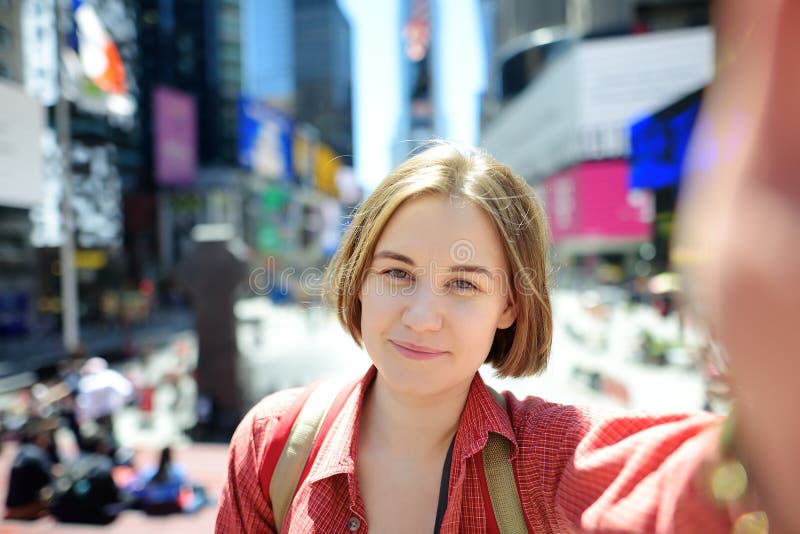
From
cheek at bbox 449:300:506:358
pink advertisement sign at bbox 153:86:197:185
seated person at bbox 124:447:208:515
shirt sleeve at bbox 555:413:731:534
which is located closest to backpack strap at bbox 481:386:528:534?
shirt sleeve at bbox 555:413:731:534

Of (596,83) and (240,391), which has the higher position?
(596,83)

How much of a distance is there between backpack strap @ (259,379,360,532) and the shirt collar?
33mm

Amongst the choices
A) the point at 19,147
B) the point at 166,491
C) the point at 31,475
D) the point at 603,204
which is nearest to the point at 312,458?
the point at 166,491

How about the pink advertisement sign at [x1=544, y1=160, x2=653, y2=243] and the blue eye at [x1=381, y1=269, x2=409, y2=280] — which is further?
the pink advertisement sign at [x1=544, y1=160, x2=653, y2=243]

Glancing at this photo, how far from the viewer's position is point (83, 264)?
26781mm

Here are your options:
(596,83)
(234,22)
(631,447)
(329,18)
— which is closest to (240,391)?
(631,447)

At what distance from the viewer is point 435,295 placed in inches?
52.6

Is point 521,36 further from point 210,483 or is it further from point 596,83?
point 210,483

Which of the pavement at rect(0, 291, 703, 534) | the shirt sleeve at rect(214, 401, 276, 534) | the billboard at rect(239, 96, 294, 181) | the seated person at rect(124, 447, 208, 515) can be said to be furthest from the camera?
the billboard at rect(239, 96, 294, 181)

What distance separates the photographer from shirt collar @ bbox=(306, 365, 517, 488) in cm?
134

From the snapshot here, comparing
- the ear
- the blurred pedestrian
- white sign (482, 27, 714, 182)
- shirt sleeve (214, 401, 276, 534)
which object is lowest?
the blurred pedestrian

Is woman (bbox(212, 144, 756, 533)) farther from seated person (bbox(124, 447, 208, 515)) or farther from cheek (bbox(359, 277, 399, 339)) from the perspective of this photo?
seated person (bbox(124, 447, 208, 515))

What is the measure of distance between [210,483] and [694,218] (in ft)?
19.0

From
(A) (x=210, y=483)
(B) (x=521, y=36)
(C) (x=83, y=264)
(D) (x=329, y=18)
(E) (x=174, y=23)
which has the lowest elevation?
(A) (x=210, y=483)
